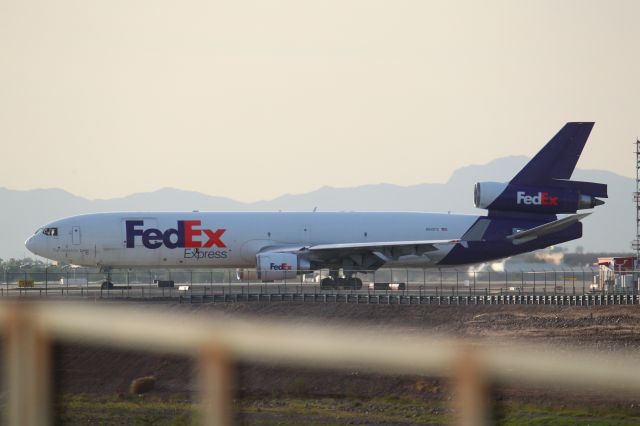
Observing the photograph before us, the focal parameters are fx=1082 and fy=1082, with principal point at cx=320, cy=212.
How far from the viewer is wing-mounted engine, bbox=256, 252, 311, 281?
67.7m

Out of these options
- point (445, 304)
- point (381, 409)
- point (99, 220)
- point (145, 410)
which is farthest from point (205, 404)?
point (99, 220)

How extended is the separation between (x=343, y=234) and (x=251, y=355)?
6357 centimetres

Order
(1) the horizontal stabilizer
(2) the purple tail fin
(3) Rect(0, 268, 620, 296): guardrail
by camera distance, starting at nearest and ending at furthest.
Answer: (1) the horizontal stabilizer, (2) the purple tail fin, (3) Rect(0, 268, 620, 296): guardrail

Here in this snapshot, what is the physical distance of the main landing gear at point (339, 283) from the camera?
230ft

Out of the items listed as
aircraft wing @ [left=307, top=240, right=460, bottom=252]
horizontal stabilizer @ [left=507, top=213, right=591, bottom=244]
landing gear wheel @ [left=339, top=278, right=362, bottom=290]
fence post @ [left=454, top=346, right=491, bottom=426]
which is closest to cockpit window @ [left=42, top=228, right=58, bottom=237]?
aircraft wing @ [left=307, top=240, right=460, bottom=252]

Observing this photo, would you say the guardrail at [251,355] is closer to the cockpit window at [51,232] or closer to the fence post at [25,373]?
the fence post at [25,373]

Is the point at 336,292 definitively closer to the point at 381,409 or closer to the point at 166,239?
the point at 166,239

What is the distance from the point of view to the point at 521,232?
71.6 meters

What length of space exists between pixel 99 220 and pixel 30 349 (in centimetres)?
6213

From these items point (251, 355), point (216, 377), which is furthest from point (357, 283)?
point (216, 377)

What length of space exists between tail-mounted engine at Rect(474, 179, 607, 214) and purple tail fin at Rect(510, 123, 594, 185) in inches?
20.1

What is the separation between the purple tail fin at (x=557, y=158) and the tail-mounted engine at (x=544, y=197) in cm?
51

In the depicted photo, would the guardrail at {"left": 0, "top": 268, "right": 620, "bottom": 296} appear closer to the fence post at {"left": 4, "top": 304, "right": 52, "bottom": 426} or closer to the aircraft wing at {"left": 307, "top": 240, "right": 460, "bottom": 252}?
the aircraft wing at {"left": 307, "top": 240, "right": 460, "bottom": 252}

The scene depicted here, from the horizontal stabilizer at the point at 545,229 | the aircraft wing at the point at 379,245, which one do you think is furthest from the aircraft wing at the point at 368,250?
the horizontal stabilizer at the point at 545,229
